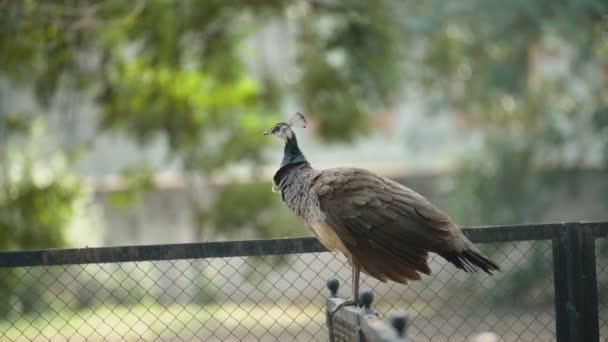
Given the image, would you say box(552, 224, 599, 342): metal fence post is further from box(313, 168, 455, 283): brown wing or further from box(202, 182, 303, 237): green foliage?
box(202, 182, 303, 237): green foliage

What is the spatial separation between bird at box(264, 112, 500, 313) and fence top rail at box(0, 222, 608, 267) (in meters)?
0.21

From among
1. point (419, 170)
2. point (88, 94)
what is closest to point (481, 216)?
point (419, 170)

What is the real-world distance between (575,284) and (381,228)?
1.00 metres

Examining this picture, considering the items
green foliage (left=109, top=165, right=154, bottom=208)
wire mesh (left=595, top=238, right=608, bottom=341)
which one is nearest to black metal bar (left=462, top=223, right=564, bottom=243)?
wire mesh (left=595, top=238, right=608, bottom=341)

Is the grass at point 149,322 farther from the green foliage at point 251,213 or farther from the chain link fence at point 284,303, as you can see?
the green foliage at point 251,213

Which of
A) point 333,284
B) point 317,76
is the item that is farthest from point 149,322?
point 333,284

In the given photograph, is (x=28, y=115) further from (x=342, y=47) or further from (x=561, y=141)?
(x=561, y=141)

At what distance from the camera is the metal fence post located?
419 centimetres

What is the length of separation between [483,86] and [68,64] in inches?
248

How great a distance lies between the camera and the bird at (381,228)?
3.99 metres

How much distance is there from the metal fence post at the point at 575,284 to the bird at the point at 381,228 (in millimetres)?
424

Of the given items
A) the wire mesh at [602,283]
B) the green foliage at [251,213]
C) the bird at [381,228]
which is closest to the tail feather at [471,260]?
the bird at [381,228]

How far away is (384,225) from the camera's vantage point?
13.3 feet

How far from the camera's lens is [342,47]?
10406 millimetres
